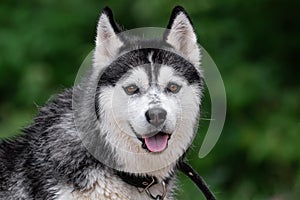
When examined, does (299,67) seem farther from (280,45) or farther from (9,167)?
(9,167)

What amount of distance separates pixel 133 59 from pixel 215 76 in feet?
2.34

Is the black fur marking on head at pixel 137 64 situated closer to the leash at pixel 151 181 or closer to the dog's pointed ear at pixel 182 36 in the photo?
the dog's pointed ear at pixel 182 36

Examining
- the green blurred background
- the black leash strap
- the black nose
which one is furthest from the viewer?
the green blurred background

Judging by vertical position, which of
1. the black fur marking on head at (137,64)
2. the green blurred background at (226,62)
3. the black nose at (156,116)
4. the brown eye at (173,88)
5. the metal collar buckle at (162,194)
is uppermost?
the black fur marking on head at (137,64)

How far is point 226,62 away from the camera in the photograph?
9.13m

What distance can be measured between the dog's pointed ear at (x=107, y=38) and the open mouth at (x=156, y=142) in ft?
1.63

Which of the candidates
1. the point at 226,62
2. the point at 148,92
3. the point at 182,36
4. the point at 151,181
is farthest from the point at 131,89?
the point at 226,62

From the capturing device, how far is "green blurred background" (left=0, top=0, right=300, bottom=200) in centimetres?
852

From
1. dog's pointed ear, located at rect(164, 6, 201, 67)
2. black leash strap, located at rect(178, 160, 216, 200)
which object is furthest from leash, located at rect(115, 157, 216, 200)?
dog's pointed ear, located at rect(164, 6, 201, 67)

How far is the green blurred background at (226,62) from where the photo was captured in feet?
27.9

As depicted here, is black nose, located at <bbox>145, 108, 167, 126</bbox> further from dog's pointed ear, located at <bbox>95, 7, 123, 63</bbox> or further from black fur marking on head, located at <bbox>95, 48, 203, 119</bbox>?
dog's pointed ear, located at <bbox>95, 7, 123, 63</bbox>

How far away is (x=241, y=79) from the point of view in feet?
28.8

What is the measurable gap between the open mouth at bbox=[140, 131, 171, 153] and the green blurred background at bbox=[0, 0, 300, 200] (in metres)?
3.44

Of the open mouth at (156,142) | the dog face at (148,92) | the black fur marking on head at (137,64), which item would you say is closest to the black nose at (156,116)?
the dog face at (148,92)
